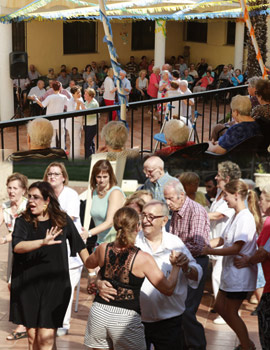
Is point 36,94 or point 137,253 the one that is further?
point 36,94

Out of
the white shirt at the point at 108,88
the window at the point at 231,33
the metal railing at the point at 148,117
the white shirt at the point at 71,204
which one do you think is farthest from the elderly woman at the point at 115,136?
the window at the point at 231,33

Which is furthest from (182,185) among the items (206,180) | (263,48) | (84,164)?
(263,48)

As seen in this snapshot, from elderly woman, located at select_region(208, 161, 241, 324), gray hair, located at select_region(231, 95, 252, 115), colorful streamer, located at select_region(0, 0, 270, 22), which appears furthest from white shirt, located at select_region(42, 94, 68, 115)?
elderly woman, located at select_region(208, 161, 241, 324)

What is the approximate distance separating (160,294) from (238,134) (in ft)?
6.52

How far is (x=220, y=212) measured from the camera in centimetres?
474

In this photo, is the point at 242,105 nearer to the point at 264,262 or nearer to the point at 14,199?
the point at 264,262

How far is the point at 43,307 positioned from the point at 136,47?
18104 millimetres

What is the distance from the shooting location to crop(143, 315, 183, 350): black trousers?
3896mm

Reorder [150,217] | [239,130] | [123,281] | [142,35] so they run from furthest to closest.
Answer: [142,35]
[239,130]
[150,217]
[123,281]

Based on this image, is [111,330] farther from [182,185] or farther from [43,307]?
[182,185]

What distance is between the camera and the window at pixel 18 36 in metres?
17.8

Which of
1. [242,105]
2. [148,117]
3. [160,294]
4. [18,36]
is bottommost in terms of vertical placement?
[148,117]

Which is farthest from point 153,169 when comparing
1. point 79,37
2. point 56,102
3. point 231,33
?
point 231,33

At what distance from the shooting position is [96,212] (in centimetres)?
465
